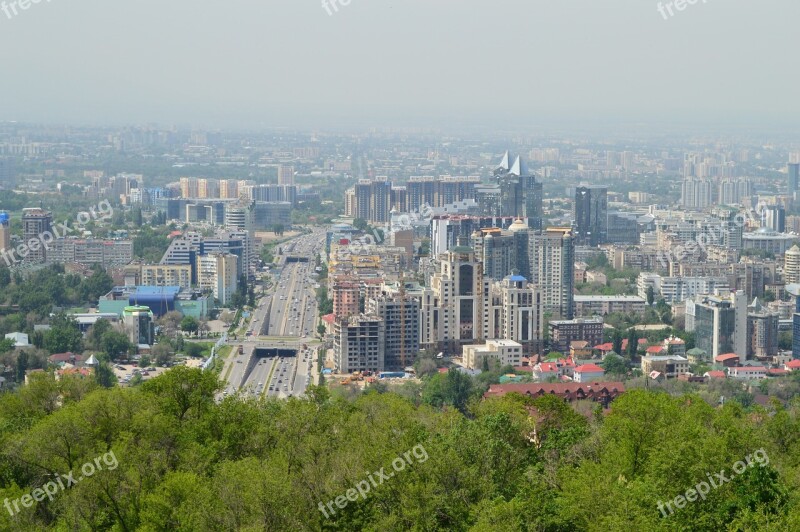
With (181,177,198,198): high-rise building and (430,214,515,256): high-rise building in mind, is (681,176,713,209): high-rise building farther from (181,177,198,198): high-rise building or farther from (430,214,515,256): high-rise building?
(430,214,515,256): high-rise building

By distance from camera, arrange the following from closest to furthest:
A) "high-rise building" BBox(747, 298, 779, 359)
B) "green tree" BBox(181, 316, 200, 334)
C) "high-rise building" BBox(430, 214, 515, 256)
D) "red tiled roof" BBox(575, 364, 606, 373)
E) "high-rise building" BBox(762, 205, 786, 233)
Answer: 1. "red tiled roof" BBox(575, 364, 606, 373)
2. "high-rise building" BBox(747, 298, 779, 359)
3. "green tree" BBox(181, 316, 200, 334)
4. "high-rise building" BBox(430, 214, 515, 256)
5. "high-rise building" BBox(762, 205, 786, 233)

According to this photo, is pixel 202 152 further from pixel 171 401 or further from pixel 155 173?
pixel 171 401

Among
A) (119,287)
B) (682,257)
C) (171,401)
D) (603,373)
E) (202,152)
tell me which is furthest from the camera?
(202,152)

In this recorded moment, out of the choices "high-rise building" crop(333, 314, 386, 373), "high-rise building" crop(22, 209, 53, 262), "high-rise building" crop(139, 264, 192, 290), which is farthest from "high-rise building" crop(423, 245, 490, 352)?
"high-rise building" crop(22, 209, 53, 262)

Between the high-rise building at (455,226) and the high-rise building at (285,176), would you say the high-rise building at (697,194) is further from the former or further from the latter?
the high-rise building at (455,226)

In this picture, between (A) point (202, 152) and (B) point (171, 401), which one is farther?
(A) point (202, 152)

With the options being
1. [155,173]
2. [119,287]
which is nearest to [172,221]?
[119,287]
